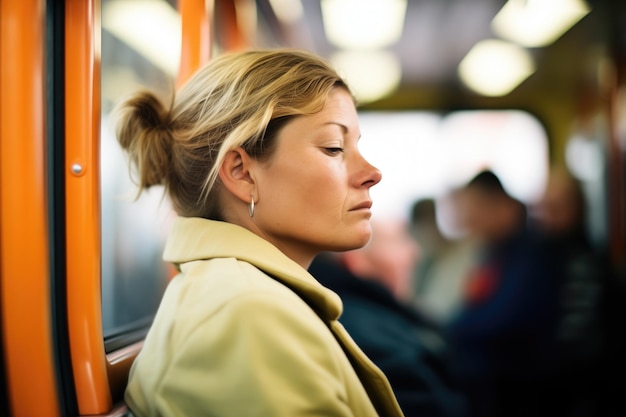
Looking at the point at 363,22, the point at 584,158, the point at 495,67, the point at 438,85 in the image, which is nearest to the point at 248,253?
the point at 363,22

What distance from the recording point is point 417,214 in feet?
10.7

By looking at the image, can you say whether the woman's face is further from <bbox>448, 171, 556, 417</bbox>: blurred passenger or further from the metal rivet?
<bbox>448, 171, 556, 417</bbox>: blurred passenger

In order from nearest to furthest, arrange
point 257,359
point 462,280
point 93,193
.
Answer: point 257,359 < point 93,193 < point 462,280

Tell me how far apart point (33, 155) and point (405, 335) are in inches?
63.3

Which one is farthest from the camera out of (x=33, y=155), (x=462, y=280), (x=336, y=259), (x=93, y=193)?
(x=462, y=280)

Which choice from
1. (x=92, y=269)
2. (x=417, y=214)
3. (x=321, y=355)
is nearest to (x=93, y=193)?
(x=92, y=269)

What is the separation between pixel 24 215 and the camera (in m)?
0.93

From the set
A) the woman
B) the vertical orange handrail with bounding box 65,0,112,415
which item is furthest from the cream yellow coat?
the vertical orange handrail with bounding box 65,0,112,415

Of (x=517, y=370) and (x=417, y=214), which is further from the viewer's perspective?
(x=417, y=214)

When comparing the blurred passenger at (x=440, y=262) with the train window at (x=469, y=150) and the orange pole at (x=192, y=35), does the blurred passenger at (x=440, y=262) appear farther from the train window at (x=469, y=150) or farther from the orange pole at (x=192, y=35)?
the orange pole at (x=192, y=35)

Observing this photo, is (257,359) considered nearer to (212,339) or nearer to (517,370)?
(212,339)

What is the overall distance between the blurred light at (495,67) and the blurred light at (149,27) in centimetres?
209

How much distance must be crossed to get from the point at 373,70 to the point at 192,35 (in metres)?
1.66

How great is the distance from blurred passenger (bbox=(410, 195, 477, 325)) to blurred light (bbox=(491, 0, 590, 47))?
1114 millimetres
